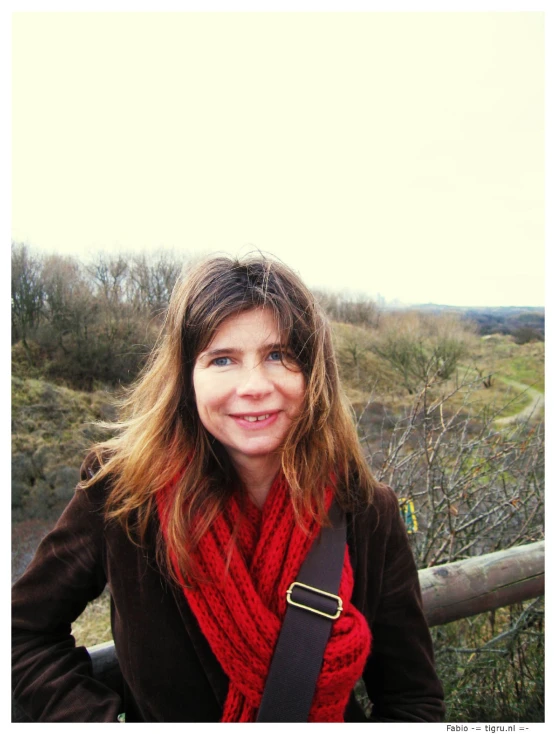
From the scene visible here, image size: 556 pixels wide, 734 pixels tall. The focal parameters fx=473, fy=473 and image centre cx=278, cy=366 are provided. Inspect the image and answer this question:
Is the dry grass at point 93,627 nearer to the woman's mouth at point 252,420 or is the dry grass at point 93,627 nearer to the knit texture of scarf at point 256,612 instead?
the knit texture of scarf at point 256,612

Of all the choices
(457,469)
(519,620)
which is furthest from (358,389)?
(519,620)

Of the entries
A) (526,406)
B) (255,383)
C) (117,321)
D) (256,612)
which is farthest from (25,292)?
(256,612)

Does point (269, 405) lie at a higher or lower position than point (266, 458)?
higher

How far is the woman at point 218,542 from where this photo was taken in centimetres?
119

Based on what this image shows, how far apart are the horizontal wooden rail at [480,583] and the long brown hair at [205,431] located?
0.66m

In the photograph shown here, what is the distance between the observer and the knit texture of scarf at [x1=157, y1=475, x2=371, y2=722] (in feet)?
3.79

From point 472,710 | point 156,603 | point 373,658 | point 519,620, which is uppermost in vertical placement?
point 156,603

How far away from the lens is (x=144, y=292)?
6.32 metres

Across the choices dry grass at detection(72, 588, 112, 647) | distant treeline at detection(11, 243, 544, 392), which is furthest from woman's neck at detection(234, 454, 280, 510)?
dry grass at detection(72, 588, 112, 647)

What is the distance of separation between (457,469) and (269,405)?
258 cm

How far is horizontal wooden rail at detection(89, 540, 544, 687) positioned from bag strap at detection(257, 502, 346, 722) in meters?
0.69

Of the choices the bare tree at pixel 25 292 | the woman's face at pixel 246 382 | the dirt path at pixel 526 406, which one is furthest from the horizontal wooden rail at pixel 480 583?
the bare tree at pixel 25 292

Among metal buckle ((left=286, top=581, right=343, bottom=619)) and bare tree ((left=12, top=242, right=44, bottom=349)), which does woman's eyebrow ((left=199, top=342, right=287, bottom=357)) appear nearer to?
metal buckle ((left=286, top=581, right=343, bottom=619))

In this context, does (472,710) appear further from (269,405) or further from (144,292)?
(144,292)
